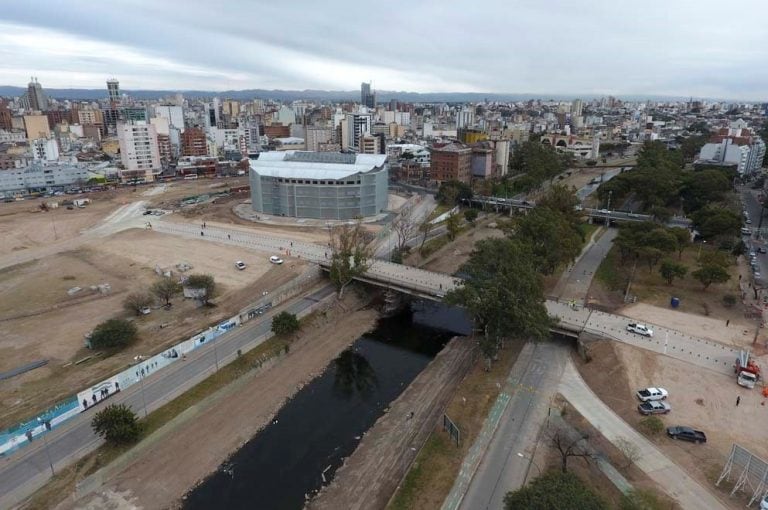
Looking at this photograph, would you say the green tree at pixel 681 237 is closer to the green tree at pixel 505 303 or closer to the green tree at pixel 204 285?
the green tree at pixel 505 303

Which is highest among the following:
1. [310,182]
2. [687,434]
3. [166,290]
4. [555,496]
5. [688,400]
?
[310,182]

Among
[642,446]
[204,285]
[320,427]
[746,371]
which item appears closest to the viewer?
[642,446]

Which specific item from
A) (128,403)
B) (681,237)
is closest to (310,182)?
(128,403)

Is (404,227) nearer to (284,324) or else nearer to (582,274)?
(582,274)

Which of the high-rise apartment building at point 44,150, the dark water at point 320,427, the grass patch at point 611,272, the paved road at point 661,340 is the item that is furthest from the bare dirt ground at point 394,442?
the high-rise apartment building at point 44,150

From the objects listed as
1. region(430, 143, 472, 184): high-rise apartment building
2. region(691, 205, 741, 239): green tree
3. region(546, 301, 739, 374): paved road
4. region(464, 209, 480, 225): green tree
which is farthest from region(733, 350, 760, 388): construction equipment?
region(430, 143, 472, 184): high-rise apartment building

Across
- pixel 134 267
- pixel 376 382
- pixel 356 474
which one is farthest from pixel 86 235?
pixel 356 474

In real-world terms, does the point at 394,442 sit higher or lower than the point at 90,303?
lower
